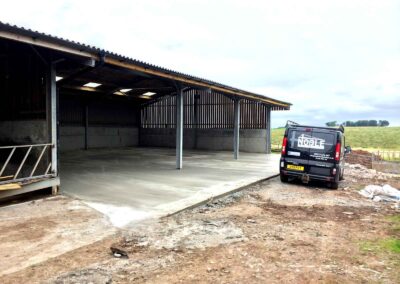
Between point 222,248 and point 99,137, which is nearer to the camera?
point 222,248

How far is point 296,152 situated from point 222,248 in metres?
6.06

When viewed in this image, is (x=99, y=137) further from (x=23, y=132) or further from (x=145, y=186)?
(x=145, y=186)

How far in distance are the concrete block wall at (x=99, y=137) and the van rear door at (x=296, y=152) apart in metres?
15.0

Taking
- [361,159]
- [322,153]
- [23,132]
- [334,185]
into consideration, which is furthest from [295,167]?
[361,159]

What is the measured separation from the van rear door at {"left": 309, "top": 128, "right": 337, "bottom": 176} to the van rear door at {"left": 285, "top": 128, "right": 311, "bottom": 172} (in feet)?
0.57

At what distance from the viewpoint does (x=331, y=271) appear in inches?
151

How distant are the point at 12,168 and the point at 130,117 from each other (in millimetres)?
16316

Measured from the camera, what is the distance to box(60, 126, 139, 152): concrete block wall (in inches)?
803

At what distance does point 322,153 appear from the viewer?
946 cm

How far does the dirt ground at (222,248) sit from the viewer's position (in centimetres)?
367

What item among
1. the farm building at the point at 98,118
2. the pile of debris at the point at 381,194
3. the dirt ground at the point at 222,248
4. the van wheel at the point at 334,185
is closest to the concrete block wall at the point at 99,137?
the farm building at the point at 98,118

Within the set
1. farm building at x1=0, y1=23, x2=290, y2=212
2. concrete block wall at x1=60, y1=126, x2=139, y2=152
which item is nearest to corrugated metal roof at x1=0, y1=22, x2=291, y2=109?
farm building at x1=0, y1=23, x2=290, y2=212

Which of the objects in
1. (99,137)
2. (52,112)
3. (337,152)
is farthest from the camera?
(99,137)

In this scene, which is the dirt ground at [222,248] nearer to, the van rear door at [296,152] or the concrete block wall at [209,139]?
the van rear door at [296,152]
